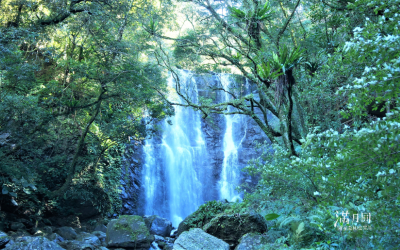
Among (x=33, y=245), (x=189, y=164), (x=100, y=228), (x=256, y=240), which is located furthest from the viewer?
(x=189, y=164)

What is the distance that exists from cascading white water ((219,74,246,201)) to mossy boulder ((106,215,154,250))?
907 centimetres

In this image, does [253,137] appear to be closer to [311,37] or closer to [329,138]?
[311,37]

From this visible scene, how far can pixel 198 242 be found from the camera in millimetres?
6000

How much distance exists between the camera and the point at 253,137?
747 inches

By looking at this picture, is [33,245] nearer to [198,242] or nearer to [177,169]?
[198,242]

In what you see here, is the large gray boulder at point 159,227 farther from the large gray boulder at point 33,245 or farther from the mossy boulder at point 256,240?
the mossy boulder at point 256,240

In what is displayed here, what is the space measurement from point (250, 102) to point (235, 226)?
3398mm

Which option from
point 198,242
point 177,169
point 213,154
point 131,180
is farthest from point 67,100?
point 213,154

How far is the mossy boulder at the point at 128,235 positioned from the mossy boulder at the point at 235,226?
214 cm

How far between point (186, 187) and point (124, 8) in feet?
37.5

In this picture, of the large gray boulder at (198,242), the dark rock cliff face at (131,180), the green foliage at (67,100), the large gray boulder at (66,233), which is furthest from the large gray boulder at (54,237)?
the dark rock cliff face at (131,180)

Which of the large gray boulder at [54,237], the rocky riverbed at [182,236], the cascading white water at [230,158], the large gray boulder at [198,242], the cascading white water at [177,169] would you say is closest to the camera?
the rocky riverbed at [182,236]

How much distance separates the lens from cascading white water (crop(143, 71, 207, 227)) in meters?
15.4

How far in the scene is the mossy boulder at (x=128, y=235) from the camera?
7602 mm
